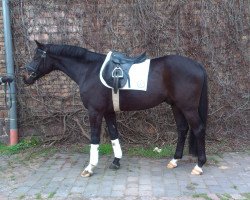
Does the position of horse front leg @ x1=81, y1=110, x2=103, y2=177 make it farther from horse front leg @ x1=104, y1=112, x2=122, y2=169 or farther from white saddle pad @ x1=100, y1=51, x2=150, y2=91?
white saddle pad @ x1=100, y1=51, x2=150, y2=91

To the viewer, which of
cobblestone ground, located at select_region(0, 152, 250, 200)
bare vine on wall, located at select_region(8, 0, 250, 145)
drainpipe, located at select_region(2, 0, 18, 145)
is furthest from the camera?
bare vine on wall, located at select_region(8, 0, 250, 145)

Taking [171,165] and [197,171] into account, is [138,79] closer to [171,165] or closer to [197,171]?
[171,165]

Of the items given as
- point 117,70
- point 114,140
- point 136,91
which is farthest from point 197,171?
point 117,70

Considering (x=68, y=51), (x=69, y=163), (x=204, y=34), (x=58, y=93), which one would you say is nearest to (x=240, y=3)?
(x=204, y=34)

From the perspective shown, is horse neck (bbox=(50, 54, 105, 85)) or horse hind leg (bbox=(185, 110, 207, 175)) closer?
horse hind leg (bbox=(185, 110, 207, 175))

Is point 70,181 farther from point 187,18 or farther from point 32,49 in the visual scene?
point 187,18

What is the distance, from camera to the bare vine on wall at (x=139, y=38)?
240 inches

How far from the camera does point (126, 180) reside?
15.1 feet

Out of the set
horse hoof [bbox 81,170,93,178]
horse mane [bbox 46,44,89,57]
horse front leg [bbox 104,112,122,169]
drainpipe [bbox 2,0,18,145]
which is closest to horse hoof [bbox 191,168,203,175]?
horse front leg [bbox 104,112,122,169]

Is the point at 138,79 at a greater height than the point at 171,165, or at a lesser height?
greater

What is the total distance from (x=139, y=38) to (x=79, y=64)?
1655 mm

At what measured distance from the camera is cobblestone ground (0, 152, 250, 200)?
414 centimetres

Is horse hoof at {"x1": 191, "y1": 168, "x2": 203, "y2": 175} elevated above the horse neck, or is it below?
below

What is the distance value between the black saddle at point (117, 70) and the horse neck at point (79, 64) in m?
0.21
